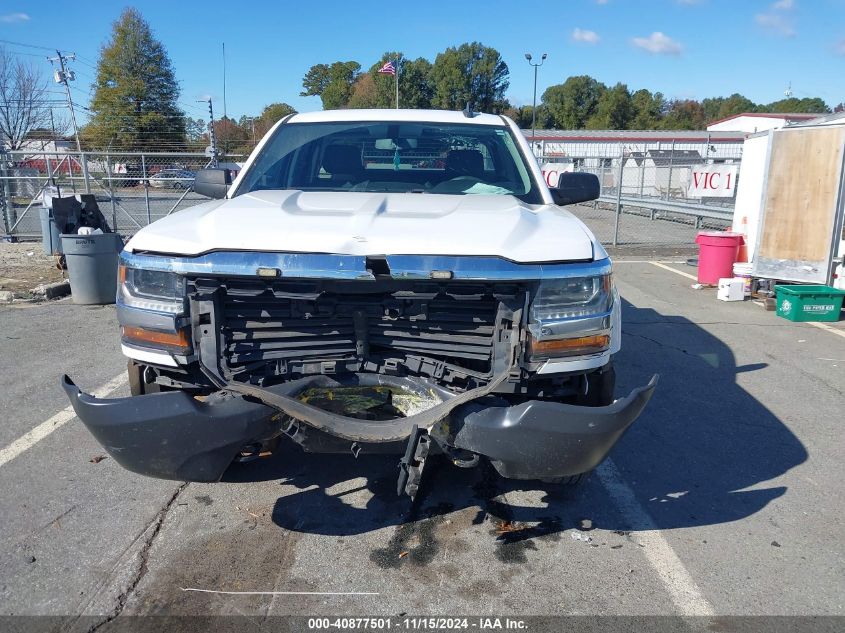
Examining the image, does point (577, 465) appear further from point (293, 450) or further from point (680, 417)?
point (680, 417)

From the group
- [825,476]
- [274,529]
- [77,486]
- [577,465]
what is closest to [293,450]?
[274,529]

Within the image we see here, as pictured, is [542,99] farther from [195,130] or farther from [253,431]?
[253,431]

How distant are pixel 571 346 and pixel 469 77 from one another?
86.3 m

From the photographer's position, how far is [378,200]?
3367mm

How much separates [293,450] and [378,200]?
1636mm

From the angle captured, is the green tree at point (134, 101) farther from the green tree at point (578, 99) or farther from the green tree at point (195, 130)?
the green tree at point (578, 99)

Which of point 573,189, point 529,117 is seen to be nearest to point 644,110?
point 529,117

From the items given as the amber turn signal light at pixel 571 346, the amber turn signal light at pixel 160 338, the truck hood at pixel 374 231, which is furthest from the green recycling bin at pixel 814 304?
the amber turn signal light at pixel 160 338

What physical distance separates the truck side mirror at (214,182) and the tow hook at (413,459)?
7.61 feet

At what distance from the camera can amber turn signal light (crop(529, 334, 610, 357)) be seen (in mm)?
2650

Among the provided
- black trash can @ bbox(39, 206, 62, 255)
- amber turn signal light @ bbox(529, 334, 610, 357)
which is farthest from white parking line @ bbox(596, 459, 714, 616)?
black trash can @ bbox(39, 206, 62, 255)

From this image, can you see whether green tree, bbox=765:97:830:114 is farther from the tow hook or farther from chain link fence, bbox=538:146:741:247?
the tow hook

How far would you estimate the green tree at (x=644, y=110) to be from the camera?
80.4 metres

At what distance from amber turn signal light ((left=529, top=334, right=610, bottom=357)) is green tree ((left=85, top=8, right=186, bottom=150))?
1374 inches
